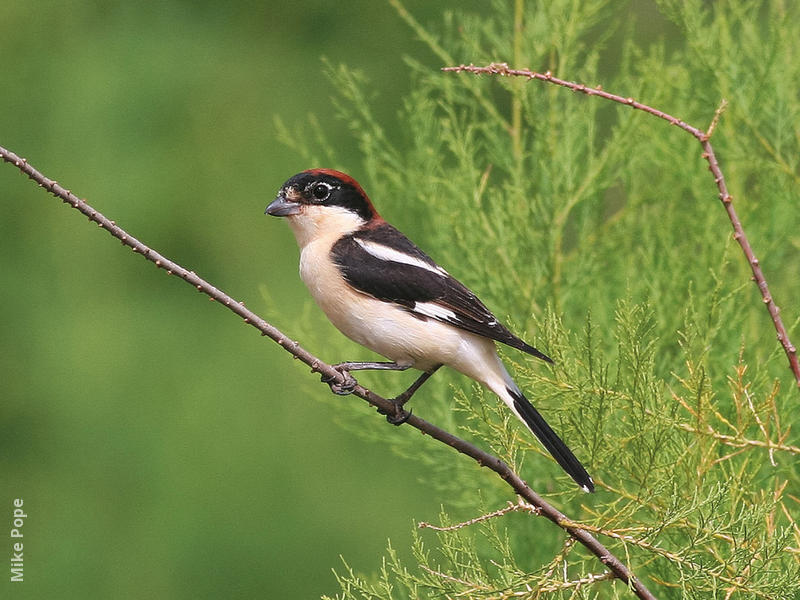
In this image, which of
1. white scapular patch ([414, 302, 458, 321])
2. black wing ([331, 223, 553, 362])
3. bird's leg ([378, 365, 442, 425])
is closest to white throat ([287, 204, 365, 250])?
black wing ([331, 223, 553, 362])

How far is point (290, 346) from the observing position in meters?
2.14

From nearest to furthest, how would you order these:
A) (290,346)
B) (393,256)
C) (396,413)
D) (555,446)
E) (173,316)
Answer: (290,346) < (555,446) < (396,413) < (393,256) < (173,316)

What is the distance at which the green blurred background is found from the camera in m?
6.96

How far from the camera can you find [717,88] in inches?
134

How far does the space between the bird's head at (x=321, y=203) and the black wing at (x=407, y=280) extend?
5.5 inches

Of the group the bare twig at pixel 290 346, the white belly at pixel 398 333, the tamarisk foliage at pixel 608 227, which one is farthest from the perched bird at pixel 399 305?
the bare twig at pixel 290 346

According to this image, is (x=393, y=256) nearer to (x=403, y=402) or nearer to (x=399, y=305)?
(x=399, y=305)

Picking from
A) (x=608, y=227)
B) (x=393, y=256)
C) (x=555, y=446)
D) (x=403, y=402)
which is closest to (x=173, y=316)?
(x=608, y=227)

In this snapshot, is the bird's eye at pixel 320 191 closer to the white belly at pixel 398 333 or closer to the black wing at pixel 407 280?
the black wing at pixel 407 280

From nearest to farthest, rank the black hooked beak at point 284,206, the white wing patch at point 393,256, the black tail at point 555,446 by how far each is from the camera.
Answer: the black tail at point 555,446 < the white wing patch at point 393,256 < the black hooked beak at point 284,206

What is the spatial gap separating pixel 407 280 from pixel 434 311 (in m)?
0.13

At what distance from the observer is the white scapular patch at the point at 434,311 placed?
9.78ft

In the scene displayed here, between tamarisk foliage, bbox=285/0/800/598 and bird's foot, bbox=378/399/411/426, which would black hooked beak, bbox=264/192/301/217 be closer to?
tamarisk foliage, bbox=285/0/800/598

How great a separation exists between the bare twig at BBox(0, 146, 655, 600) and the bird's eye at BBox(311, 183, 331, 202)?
1087mm
